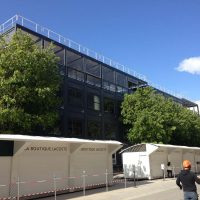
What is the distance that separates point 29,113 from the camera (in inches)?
899

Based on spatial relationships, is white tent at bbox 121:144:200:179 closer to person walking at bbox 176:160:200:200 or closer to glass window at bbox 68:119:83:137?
glass window at bbox 68:119:83:137

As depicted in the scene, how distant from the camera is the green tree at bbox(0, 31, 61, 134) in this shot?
21.5m

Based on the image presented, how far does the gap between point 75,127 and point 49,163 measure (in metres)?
17.9

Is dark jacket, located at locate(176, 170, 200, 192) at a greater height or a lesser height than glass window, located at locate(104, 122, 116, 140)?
lesser

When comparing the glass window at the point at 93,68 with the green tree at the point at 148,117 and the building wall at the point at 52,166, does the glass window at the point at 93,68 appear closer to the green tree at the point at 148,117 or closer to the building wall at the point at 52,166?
the green tree at the point at 148,117

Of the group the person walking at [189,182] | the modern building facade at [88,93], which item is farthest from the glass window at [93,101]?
the person walking at [189,182]

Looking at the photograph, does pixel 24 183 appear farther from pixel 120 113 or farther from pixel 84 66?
pixel 120 113

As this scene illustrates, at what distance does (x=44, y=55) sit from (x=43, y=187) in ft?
30.3

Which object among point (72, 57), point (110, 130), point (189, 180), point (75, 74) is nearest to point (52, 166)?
point (189, 180)

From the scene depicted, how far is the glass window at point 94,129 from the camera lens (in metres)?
39.6

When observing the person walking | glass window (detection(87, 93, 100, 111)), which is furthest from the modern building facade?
the person walking

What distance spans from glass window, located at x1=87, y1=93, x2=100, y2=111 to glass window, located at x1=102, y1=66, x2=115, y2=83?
402 cm

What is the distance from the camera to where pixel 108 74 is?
44906 mm

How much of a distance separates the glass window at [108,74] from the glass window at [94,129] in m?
6.59
